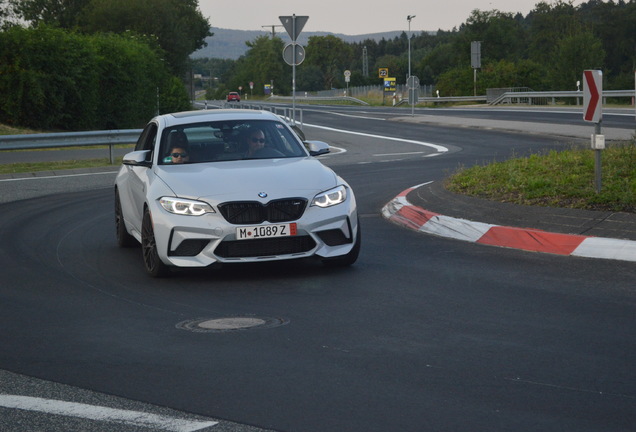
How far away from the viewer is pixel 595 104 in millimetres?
10695

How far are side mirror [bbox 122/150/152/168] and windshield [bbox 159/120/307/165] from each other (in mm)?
183

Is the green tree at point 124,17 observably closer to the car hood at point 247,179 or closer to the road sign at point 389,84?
the road sign at point 389,84

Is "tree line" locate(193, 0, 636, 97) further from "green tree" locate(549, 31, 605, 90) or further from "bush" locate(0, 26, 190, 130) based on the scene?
"bush" locate(0, 26, 190, 130)

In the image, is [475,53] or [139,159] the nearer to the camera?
[139,159]

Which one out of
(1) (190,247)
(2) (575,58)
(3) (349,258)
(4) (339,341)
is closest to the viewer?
(4) (339,341)

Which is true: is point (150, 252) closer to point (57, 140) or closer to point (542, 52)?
point (57, 140)

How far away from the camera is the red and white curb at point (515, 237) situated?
9.16 metres

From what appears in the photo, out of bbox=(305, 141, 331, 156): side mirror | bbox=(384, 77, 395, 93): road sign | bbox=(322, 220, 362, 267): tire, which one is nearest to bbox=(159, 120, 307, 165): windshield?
bbox=(305, 141, 331, 156): side mirror

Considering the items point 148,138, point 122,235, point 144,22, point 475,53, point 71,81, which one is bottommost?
point 122,235

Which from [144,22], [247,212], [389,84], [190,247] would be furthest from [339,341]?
[389,84]

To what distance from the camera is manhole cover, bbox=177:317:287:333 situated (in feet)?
21.7

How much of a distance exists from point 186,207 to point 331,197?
1281 mm

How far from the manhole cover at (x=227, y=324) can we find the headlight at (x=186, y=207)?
1670mm

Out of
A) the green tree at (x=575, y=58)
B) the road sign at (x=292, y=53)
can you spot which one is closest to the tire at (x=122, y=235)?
the road sign at (x=292, y=53)
